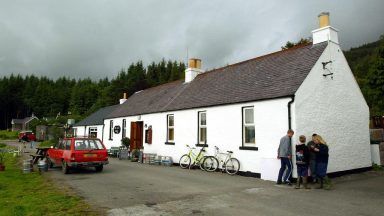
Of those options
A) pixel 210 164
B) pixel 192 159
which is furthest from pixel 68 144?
pixel 210 164

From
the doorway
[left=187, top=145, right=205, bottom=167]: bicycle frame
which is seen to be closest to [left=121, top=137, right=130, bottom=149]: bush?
the doorway

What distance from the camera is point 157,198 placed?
910 centimetres

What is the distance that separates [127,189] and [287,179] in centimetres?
579

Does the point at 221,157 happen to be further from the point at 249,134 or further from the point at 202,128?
the point at 202,128

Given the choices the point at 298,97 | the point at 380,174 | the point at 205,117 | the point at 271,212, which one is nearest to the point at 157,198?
the point at 271,212

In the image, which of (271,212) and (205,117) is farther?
(205,117)

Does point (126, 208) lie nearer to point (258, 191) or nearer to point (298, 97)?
point (258, 191)

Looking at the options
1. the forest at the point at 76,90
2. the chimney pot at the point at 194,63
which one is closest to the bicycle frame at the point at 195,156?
the chimney pot at the point at 194,63

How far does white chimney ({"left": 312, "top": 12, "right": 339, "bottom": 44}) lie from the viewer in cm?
1453

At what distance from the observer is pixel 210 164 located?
640 inches

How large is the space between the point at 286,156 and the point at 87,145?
29.5ft

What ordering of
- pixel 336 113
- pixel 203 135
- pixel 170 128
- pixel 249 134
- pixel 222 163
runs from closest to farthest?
pixel 336 113 → pixel 249 134 → pixel 222 163 → pixel 203 135 → pixel 170 128

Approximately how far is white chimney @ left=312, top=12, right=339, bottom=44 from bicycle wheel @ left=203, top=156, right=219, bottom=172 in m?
7.47

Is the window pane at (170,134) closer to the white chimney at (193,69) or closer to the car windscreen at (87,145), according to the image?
the white chimney at (193,69)
